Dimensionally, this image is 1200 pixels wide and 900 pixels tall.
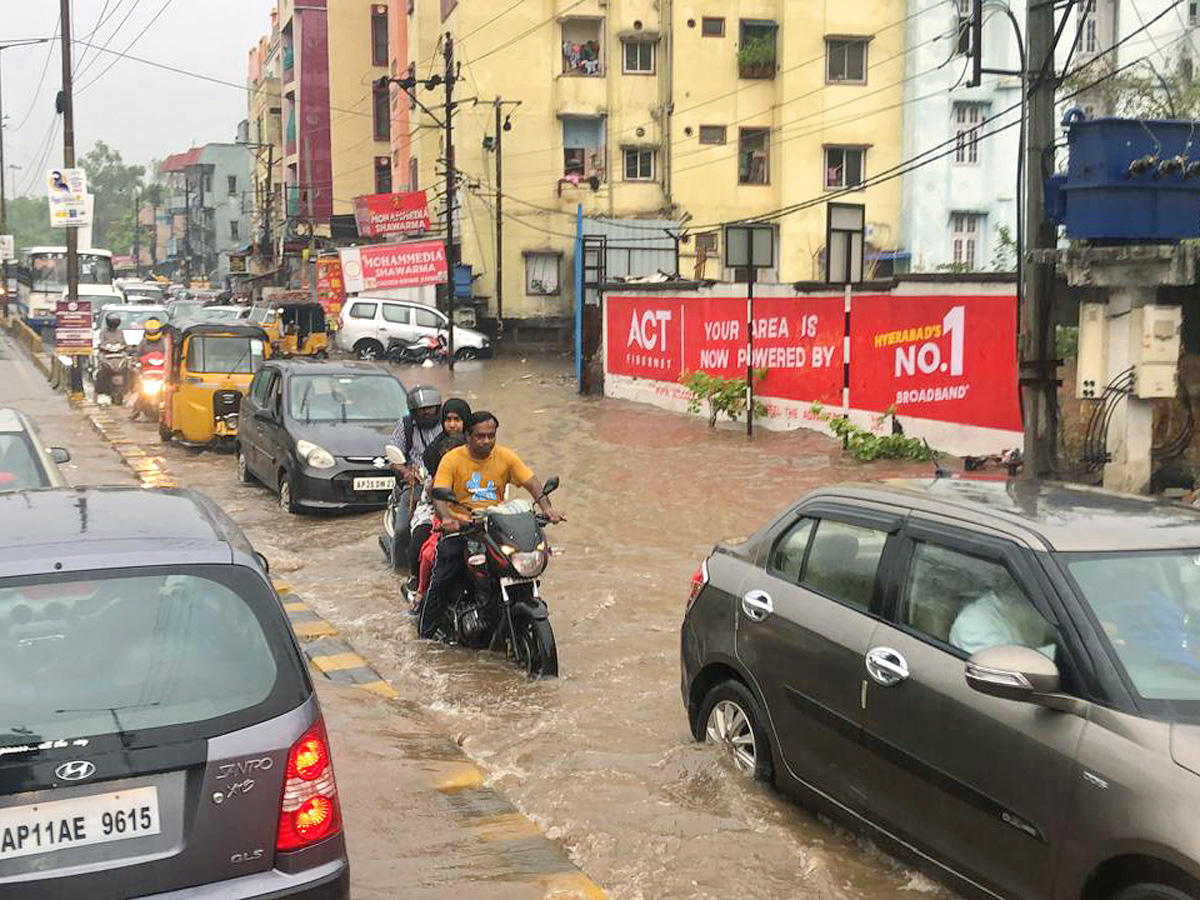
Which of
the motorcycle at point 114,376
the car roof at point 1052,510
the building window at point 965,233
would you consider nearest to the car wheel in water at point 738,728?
the car roof at point 1052,510

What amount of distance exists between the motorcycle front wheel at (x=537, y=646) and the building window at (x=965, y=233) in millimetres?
34522

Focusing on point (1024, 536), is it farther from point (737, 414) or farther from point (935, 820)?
point (737, 414)

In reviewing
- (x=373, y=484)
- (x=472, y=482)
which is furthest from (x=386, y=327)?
(x=472, y=482)

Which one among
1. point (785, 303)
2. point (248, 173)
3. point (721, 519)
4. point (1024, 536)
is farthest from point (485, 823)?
point (248, 173)

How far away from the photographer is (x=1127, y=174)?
11125 mm

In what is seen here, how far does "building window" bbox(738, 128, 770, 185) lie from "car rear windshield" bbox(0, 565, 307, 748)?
3906 centimetres

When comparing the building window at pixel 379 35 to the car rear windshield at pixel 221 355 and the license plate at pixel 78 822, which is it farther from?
the license plate at pixel 78 822

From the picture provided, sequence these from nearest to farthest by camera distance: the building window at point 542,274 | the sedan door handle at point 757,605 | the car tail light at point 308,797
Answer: the car tail light at point 308,797 < the sedan door handle at point 757,605 < the building window at point 542,274

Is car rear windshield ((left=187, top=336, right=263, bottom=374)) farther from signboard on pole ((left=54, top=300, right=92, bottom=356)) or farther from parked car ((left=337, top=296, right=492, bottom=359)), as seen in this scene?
Answer: parked car ((left=337, top=296, right=492, bottom=359))

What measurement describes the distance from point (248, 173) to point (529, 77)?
64.0 metres

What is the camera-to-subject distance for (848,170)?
40.6 meters

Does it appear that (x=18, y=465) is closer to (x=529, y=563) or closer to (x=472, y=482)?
(x=472, y=482)

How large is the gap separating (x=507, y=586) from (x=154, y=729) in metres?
4.42

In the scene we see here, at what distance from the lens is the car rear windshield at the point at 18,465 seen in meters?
8.82
